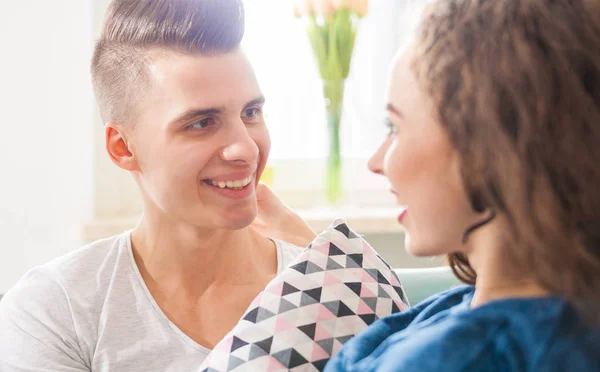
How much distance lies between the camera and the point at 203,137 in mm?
1385

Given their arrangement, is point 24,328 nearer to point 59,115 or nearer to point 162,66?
point 162,66

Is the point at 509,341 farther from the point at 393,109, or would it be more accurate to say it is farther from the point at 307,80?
the point at 307,80

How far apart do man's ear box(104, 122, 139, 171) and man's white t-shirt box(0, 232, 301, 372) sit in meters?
0.21

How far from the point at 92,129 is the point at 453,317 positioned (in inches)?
72.2

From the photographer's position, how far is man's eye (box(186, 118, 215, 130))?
1.39m

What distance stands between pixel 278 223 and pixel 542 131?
94 cm

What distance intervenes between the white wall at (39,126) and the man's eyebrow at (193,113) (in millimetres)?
992

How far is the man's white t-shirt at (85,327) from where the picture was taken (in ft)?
4.32

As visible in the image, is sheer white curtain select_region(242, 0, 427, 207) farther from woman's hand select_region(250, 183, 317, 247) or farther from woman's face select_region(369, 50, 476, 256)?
woman's face select_region(369, 50, 476, 256)

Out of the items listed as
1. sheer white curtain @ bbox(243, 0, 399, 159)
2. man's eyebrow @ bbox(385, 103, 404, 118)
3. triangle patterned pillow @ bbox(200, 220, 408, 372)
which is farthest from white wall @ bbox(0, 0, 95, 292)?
man's eyebrow @ bbox(385, 103, 404, 118)

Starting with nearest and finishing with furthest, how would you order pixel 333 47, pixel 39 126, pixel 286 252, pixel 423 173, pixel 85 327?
1. pixel 423 173
2. pixel 85 327
3. pixel 286 252
4. pixel 39 126
5. pixel 333 47

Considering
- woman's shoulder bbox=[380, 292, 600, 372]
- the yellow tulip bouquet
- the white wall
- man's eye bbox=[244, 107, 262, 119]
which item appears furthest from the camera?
the yellow tulip bouquet

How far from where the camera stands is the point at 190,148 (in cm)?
138

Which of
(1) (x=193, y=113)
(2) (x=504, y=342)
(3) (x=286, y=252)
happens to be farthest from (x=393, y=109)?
→ (3) (x=286, y=252)
